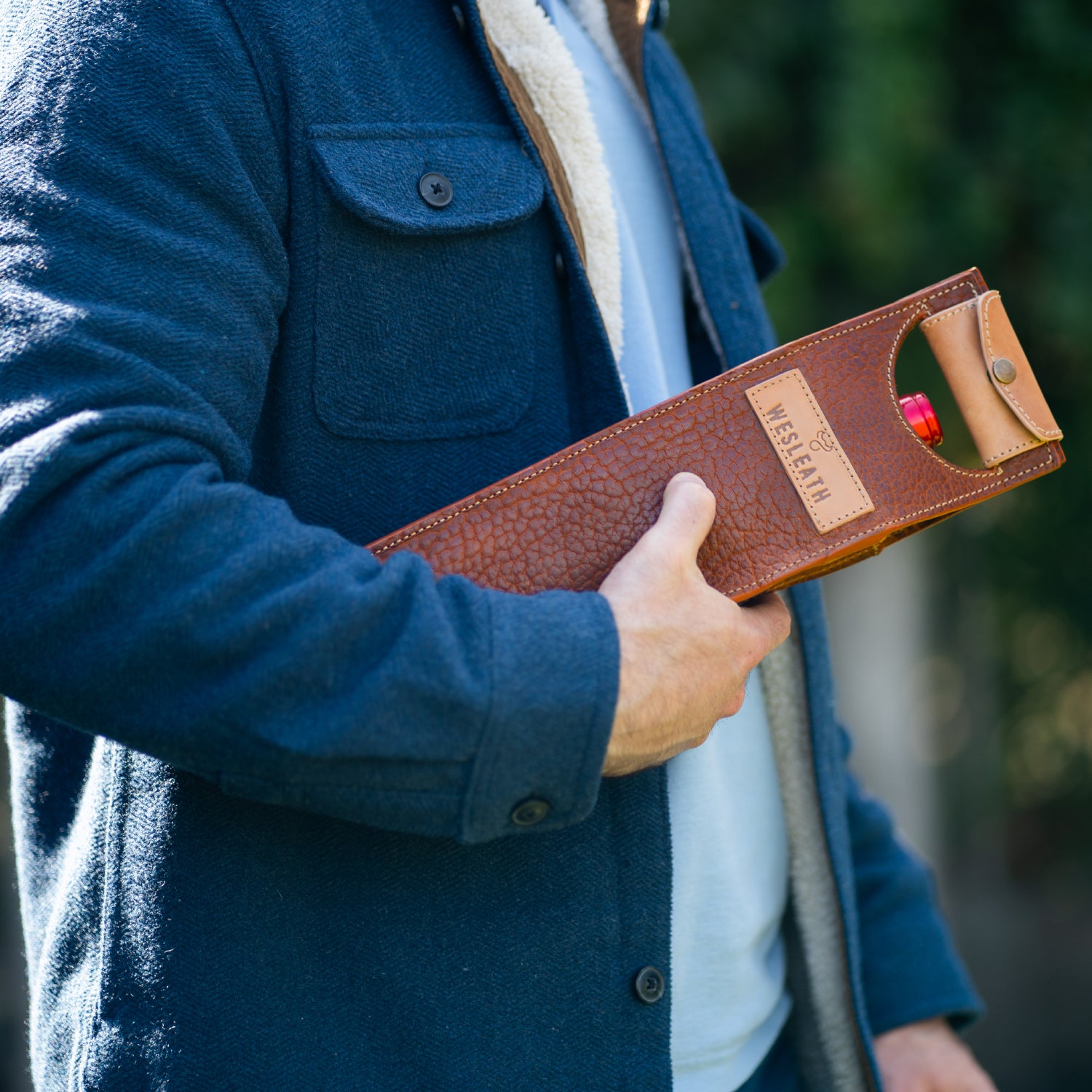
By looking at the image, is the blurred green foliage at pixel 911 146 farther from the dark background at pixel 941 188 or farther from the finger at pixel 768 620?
the finger at pixel 768 620

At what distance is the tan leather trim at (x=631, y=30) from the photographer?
56.1 inches

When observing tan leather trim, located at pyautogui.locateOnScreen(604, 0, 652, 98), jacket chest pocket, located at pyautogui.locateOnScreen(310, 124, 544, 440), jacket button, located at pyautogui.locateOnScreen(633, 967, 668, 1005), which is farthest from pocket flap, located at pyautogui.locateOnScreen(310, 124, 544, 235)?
jacket button, located at pyautogui.locateOnScreen(633, 967, 668, 1005)

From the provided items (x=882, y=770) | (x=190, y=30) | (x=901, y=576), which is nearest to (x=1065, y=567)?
(x=901, y=576)

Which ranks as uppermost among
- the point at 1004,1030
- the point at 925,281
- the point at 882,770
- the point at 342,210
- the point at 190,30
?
the point at 190,30

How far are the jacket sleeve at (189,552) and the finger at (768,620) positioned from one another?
0.20 meters

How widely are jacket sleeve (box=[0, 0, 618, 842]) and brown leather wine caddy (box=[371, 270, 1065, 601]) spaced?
0.43 feet

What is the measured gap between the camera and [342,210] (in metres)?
1.02

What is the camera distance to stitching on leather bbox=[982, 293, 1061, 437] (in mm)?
1113

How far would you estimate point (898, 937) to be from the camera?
153 centimetres

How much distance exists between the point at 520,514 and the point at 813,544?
0.93 ft

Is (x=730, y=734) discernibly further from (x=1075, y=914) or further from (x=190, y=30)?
(x=1075, y=914)

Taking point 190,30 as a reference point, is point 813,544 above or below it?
below

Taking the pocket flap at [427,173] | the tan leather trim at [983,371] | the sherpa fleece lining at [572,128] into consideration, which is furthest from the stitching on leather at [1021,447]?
the pocket flap at [427,173]

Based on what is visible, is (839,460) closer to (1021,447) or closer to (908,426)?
(908,426)
